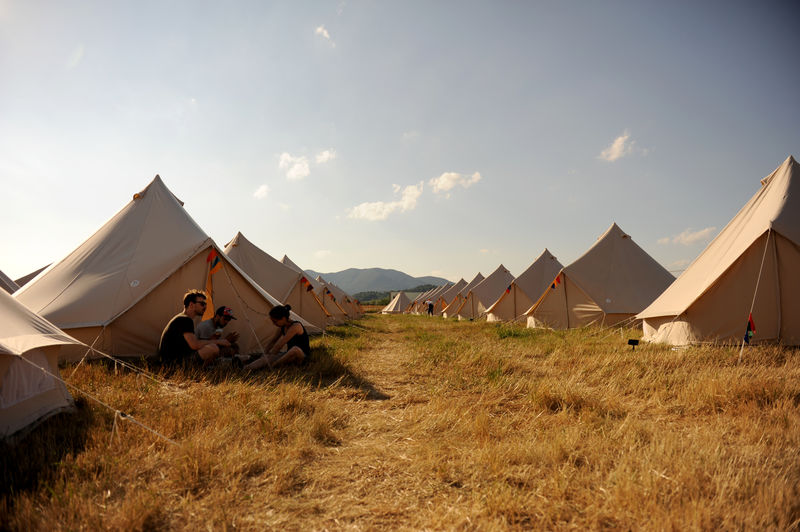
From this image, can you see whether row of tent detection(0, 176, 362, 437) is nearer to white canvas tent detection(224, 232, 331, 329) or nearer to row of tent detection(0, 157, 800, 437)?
row of tent detection(0, 157, 800, 437)

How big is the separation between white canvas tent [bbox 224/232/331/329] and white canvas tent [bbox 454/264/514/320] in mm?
10313

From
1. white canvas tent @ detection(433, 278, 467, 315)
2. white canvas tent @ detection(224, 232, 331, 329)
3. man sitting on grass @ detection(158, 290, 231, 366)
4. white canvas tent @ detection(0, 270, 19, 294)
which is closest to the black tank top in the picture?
man sitting on grass @ detection(158, 290, 231, 366)

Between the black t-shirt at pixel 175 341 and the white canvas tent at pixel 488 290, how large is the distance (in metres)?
17.0

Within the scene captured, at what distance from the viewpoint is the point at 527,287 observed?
627 inches

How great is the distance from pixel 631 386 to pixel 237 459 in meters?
4.27

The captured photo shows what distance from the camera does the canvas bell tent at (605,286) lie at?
37.8ft

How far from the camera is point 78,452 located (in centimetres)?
271

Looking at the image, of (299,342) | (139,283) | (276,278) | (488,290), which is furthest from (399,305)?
(299,342)

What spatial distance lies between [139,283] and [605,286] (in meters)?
12.4

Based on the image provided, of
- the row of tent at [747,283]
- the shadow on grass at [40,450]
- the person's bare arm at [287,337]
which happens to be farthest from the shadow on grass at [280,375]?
the row of tent at [747,283]

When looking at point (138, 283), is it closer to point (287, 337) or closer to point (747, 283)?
point (287, 337)

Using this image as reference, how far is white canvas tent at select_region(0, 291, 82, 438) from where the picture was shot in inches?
117

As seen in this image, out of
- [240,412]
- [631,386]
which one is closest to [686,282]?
[631,386]

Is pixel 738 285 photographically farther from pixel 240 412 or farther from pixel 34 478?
pixel 34 478
